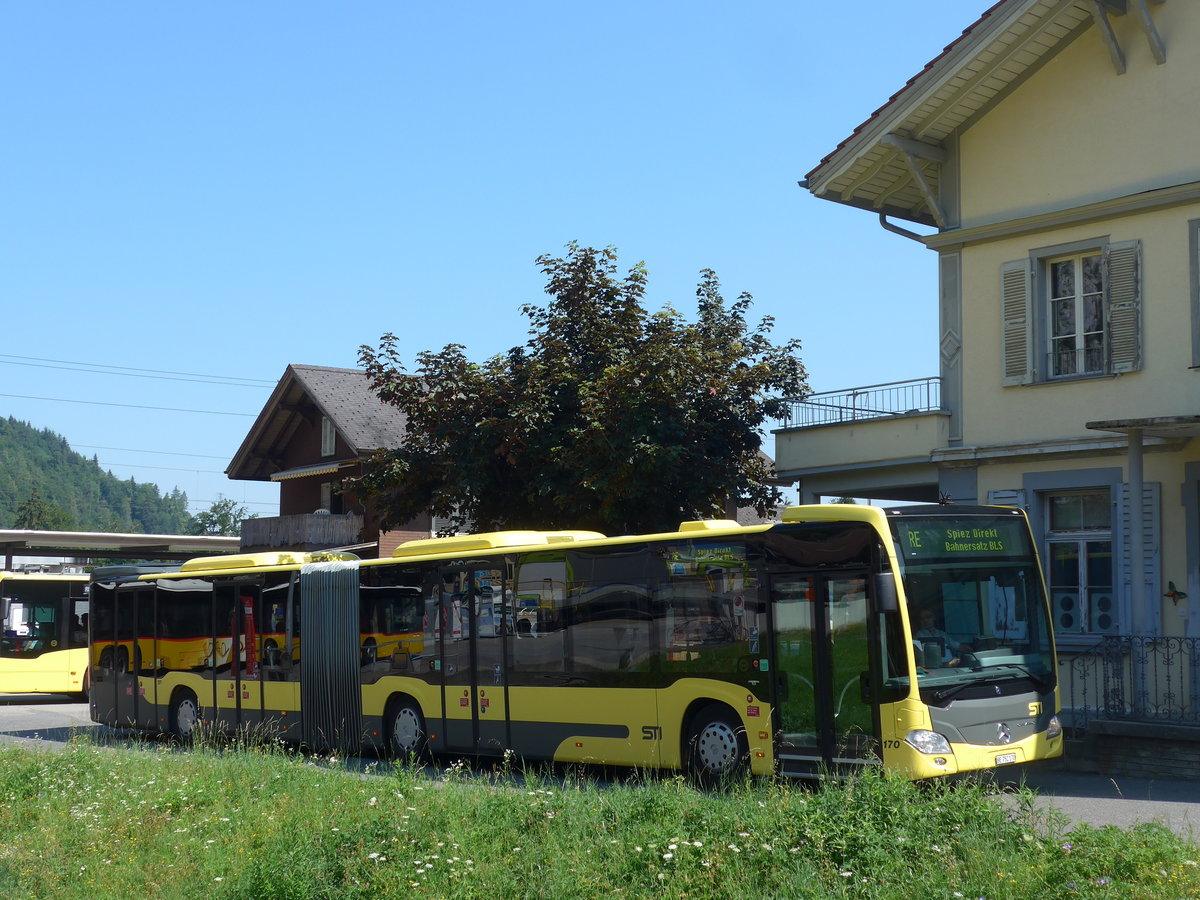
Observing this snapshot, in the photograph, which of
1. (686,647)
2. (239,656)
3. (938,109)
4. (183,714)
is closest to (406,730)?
(239,656)

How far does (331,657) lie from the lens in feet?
61.9

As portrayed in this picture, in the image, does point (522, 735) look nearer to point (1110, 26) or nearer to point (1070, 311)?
point (1070, 311)

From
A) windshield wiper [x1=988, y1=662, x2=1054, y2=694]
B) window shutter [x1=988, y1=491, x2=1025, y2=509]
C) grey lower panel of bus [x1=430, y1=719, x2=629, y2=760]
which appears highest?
window shutter [x1=988, y1=491, x2=1025, y2=509]

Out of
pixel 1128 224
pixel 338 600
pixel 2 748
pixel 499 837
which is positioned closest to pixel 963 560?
pixel 499 837

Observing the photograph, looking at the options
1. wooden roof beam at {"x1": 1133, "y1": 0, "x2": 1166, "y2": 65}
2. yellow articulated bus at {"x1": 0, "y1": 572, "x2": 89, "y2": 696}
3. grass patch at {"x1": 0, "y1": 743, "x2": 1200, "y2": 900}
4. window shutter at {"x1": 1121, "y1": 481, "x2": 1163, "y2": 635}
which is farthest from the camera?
yellow articulated bus at {"x1": 0, "y1": 572, "x2": 89, "y2": 696}

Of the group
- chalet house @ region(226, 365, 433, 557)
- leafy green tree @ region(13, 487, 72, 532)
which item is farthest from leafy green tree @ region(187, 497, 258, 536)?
chalet house @ region(226, 365, 433, 557)

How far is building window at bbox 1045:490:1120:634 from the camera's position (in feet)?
59.3

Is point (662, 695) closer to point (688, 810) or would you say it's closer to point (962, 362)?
point (688, 810)

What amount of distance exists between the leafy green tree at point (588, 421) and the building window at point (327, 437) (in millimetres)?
20866

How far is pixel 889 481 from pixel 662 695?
7.81m

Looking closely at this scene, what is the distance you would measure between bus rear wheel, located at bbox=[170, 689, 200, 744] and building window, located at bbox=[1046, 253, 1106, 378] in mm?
13482

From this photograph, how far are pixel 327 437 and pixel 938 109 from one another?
100ft

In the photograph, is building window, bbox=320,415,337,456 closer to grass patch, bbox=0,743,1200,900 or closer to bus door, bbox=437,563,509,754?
bus door, bbox=437,563,509,754

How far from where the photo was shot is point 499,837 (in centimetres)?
983
